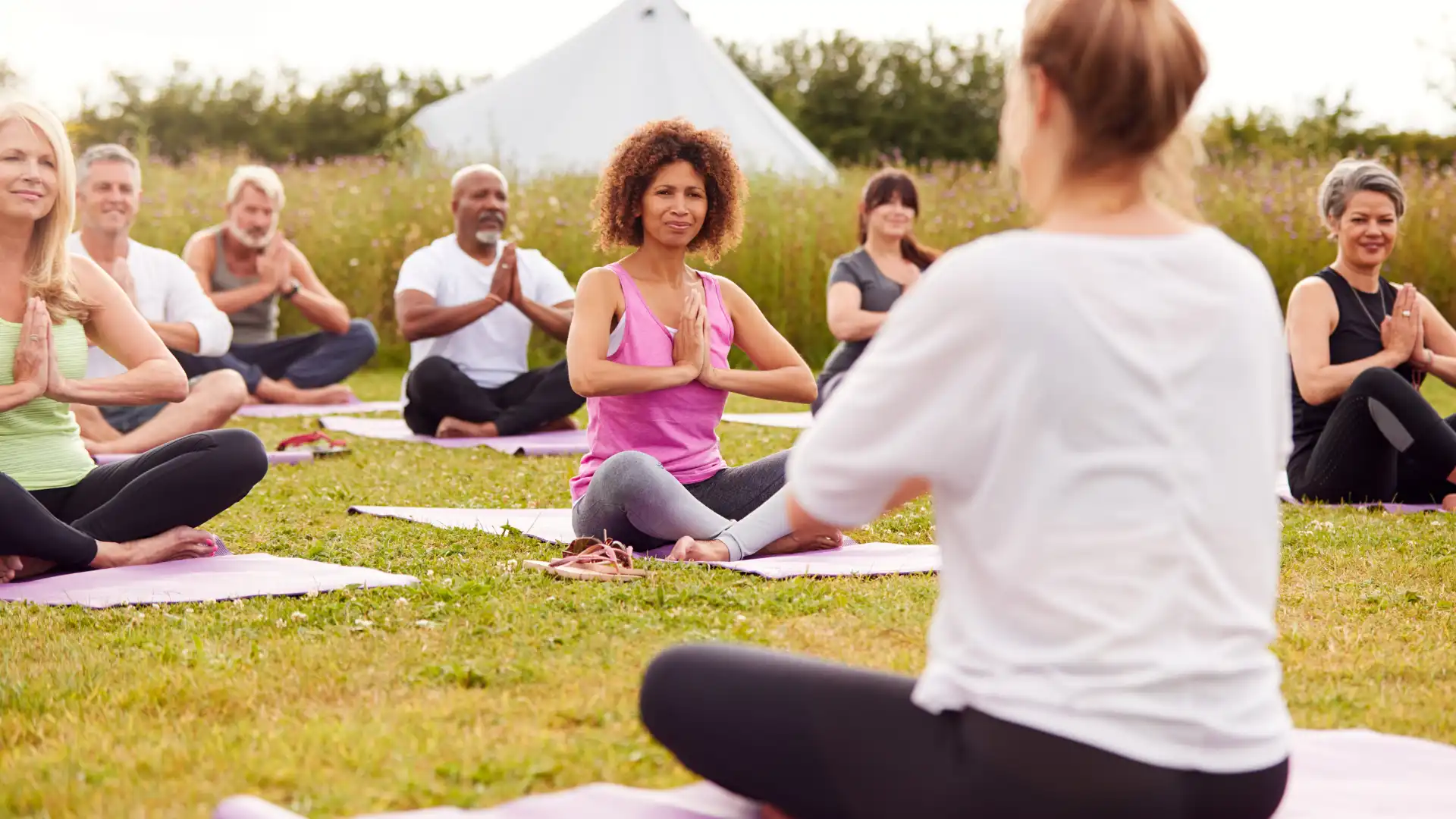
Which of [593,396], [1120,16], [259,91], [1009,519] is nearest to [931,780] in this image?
[1009,519]

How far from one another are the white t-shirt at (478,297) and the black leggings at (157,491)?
11.8 ft

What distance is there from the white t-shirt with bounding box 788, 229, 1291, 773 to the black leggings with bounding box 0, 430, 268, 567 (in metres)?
2.99

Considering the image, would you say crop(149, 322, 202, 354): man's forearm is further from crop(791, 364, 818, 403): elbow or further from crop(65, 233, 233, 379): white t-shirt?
crop(791, 364, 818, 403): elbow

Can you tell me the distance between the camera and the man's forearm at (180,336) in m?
7.15

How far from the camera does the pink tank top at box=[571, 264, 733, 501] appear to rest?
4695 mm

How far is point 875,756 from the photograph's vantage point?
6.27 ft

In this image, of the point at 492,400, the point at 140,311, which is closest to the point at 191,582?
the point at 140,311

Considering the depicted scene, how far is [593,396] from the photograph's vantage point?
4.67m

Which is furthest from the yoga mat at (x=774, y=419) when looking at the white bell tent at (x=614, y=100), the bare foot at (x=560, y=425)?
the white bell tent at (x=614, y=100)

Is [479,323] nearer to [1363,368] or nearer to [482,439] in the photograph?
[482,439]

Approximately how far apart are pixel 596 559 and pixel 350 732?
1.60m

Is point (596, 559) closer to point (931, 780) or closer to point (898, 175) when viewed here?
point (931, 780)

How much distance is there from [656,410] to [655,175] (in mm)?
705

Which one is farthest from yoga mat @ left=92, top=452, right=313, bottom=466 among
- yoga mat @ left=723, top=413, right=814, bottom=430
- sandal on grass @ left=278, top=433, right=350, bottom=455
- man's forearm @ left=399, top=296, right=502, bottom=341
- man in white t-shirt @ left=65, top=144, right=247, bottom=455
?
yoga mat @ left=723, top=413, right=814, bottom=430
